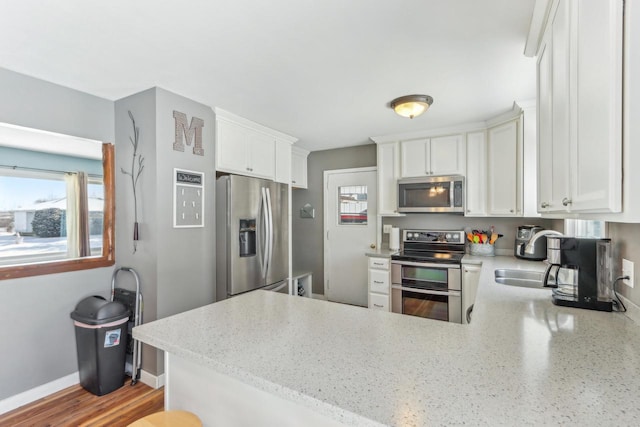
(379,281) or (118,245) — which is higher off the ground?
(118,245)

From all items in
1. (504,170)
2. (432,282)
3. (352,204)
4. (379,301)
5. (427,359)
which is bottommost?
(379,301)

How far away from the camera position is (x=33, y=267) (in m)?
2.31

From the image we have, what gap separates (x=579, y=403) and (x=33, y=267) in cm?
320

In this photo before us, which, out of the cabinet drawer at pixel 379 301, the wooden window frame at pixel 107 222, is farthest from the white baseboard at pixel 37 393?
the cabinet drawer at pixel 379 301

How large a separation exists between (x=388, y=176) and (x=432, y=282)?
145cm

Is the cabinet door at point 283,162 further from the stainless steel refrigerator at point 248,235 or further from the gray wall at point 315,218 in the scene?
the gray wall at point 315,218

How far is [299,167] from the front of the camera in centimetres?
476

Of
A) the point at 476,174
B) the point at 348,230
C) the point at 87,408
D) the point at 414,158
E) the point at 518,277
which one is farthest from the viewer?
the point at 348,230

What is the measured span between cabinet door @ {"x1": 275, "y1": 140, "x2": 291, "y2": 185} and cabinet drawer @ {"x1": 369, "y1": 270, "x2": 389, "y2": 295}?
5.20 feet

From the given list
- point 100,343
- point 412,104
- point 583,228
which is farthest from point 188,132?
point 583,228

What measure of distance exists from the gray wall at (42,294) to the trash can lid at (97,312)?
6.6 inches

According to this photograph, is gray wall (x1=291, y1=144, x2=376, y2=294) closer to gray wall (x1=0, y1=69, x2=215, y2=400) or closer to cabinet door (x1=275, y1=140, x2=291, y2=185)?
cabinet door (x1=275, y1=140, x2=291, y2=185)

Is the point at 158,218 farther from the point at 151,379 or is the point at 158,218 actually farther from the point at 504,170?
the point at 504,170

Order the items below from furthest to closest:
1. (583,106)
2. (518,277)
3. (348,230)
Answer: (348,230) → (518,277) → (583,106)
